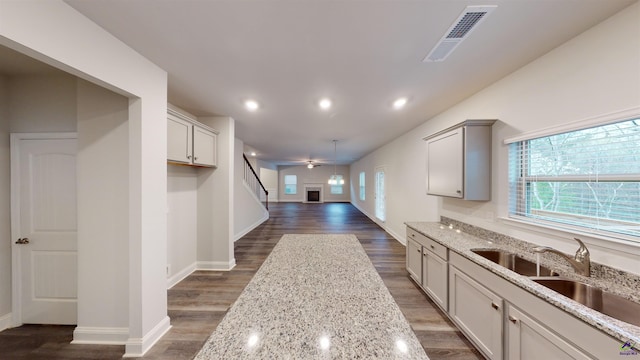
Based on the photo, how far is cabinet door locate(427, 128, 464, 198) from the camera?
2531 mm

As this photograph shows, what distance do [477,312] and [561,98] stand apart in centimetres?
196

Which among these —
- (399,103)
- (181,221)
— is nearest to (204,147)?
(181,221)

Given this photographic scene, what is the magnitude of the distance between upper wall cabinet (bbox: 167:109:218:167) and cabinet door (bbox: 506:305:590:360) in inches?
143

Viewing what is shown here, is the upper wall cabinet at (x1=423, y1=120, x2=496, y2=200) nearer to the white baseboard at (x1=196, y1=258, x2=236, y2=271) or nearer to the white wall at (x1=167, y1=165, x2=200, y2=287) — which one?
the white baseboard at (x1=196, y1=258, x2=236, y2=271)

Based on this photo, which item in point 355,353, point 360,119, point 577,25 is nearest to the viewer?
point 355,353

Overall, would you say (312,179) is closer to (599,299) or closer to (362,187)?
(362,187)

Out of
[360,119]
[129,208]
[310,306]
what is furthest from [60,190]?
[360,119]

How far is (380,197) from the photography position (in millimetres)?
7059

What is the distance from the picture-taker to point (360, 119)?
3.62 m

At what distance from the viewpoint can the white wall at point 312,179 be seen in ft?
44.3

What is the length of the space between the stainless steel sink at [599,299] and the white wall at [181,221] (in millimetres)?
4094

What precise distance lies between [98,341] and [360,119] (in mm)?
4199

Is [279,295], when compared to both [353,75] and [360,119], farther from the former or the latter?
[360,119]

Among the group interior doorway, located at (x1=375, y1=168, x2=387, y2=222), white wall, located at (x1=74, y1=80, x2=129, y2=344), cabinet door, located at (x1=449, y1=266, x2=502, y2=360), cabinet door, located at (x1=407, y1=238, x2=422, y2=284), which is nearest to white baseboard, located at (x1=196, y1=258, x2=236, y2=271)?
white wall, located at (x1=74, y1=80, x2=129, y2=344)
